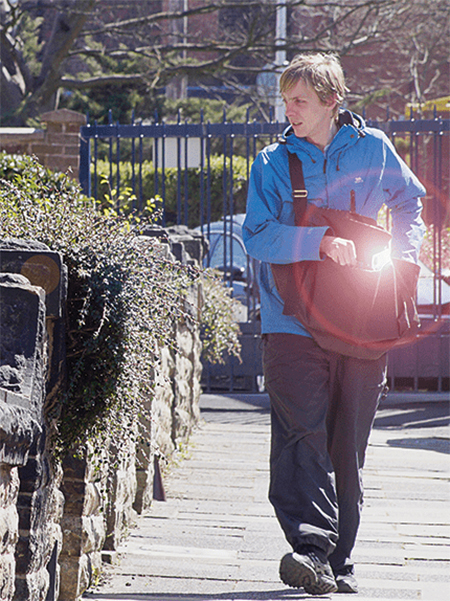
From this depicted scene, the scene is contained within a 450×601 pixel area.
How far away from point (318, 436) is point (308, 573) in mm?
441

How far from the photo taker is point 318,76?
10.3ft

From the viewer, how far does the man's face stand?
316cm

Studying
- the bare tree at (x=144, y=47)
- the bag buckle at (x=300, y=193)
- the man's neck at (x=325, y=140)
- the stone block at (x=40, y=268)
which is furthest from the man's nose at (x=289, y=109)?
the bare tree at (x=144, y=47)

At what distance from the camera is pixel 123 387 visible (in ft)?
9.70

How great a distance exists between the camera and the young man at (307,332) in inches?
120

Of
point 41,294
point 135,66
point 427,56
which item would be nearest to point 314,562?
point 41,294

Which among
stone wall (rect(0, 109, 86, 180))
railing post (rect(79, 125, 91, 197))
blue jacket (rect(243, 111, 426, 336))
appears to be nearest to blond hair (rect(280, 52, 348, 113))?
blue jacket (rect(243, 111, 426, 336))

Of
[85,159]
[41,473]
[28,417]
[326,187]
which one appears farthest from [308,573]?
[85,159]

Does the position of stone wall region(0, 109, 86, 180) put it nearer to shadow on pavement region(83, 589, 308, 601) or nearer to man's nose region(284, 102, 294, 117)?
man's nose region(284, 102, 294, 117)

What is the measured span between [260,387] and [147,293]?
18.9ft

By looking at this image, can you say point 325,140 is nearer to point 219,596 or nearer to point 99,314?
point 99,314

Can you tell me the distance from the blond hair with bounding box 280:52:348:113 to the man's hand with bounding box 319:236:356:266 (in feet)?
1.68

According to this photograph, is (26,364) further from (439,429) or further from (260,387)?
(260,387)

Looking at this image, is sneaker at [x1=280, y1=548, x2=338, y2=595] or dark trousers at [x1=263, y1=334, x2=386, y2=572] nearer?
sneaker at [x1=280, y1=548, x2=338, y2=595]
